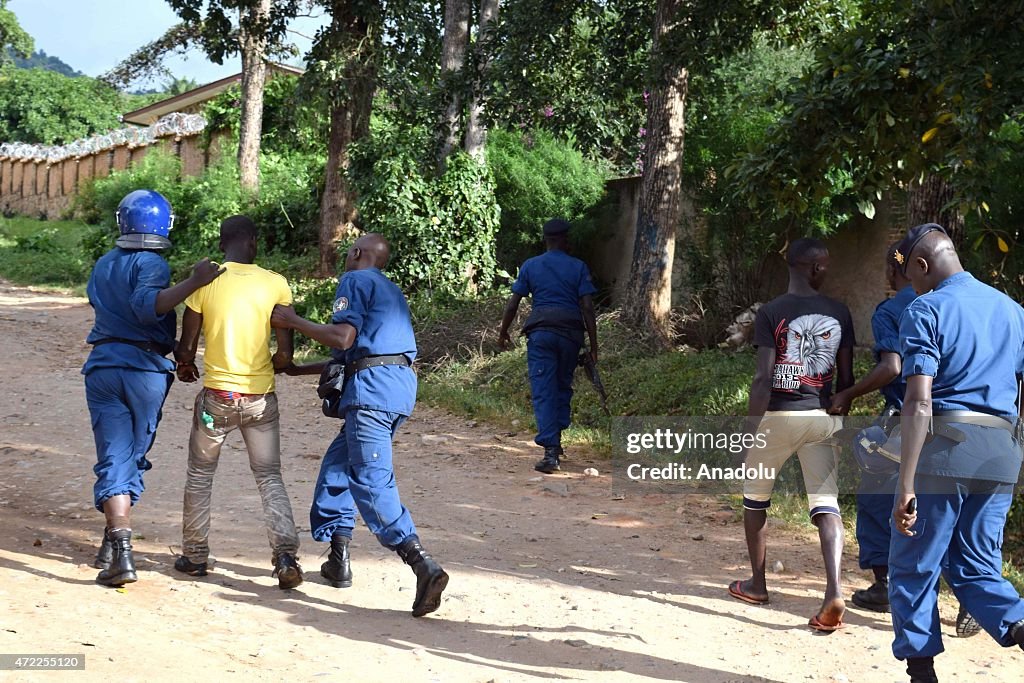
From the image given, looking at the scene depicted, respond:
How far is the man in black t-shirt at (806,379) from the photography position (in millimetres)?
5188

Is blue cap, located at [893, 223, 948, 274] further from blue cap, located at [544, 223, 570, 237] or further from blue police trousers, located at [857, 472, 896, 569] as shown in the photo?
→ blue cap, located at [544, 223, 570, 237]

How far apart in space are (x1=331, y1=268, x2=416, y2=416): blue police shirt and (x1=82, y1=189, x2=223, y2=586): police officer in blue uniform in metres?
0.68

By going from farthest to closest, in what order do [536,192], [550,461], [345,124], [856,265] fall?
1. [345,124]
2. [536,192]
3. [856,265]
4. [550,461]

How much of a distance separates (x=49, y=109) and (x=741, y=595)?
171ft

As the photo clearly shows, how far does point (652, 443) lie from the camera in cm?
919

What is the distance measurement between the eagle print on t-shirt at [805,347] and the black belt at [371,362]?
1.86 m

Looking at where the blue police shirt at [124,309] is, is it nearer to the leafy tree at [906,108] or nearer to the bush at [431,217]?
the leafy tree at [906,108]

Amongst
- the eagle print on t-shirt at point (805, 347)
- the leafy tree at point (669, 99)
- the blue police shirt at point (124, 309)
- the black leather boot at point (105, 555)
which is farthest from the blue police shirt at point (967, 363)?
the leafy tree at point (669, 99)

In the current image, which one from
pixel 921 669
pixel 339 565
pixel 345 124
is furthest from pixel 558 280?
pixel 345 124

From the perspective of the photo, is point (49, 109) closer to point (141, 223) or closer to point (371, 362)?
point (141, 223)

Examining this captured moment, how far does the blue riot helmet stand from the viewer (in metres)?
5.34

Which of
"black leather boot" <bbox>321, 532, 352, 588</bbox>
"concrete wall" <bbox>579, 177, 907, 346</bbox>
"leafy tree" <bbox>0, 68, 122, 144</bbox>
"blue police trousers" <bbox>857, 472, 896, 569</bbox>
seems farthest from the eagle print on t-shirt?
"leafy tree" <bbox>0, 68, 122, 144</bbox>

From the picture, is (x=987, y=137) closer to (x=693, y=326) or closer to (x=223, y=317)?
(x=223, y=317)

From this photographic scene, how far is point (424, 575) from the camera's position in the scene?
500cm
